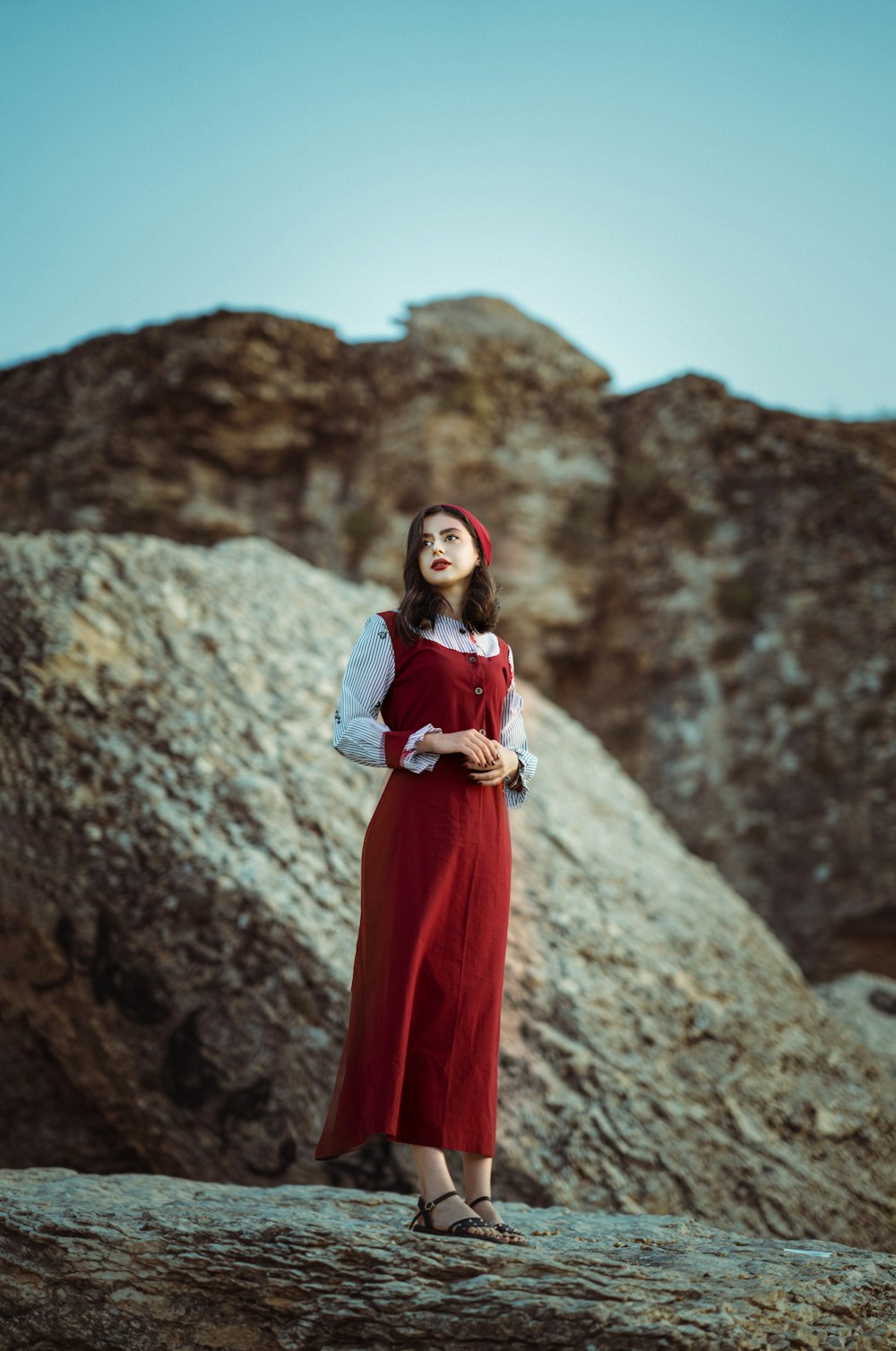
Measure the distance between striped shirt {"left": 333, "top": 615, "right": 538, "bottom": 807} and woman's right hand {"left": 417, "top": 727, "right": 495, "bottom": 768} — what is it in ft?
0.06

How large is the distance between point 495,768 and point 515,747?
201mm

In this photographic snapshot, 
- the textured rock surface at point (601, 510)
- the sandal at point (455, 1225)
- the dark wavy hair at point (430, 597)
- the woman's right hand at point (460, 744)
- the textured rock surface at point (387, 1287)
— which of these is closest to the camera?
the textured rock surface at point (387, 1287)

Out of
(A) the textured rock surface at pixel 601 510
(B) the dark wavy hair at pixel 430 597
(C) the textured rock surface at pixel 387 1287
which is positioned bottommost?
(C) the textured rock surface at pixel 387 1287

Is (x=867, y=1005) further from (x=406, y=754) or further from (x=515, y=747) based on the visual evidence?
(x=406, y=754)

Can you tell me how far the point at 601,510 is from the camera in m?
10.0

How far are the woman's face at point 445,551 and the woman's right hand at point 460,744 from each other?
1.44ft

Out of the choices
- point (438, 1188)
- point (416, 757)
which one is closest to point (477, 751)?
point (416, 757)

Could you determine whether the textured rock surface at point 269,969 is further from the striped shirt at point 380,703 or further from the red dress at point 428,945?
the striped shirt at point 380,703

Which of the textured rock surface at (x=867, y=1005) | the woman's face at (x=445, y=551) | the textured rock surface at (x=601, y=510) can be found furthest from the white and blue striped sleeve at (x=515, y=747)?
the textured rock surface at (x=601, y=510)

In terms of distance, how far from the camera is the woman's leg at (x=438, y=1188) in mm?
2230

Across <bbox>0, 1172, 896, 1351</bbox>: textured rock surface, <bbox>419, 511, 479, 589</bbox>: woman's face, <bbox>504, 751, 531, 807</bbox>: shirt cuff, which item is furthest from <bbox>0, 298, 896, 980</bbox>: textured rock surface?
<bbox>419, 511, 479, 589</bbox>: woman's face

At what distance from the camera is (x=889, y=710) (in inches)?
315

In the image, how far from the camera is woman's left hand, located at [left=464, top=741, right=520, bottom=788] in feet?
8.12

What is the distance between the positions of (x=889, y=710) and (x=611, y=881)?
4.01m
